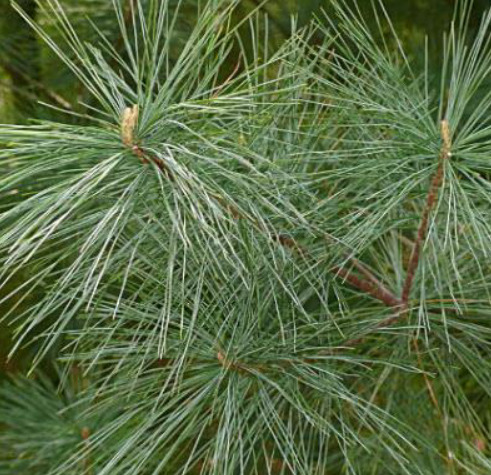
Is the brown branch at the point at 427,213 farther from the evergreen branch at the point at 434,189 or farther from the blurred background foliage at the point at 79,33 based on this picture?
the blurred background foliage at the point at 79,33

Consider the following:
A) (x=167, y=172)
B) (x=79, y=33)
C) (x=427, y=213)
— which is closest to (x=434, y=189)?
(x=427, y=213)

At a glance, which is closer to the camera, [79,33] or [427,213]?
[427,213]

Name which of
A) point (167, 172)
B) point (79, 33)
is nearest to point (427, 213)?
point (167, 172)

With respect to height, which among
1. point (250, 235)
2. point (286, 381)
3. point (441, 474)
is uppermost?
point (250, 235)

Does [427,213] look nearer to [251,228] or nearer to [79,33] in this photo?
[251,228]

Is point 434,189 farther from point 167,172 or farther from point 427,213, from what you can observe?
point 167,172

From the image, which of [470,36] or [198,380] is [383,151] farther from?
[470,36]

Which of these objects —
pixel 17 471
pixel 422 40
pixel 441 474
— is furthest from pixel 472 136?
pixel 17 471

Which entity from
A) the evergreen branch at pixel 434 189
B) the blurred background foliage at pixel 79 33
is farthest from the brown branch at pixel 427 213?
the blurred background foliage at pixel 79 33

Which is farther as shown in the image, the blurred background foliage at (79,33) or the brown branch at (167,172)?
the blurred background foliage at (79,33)
